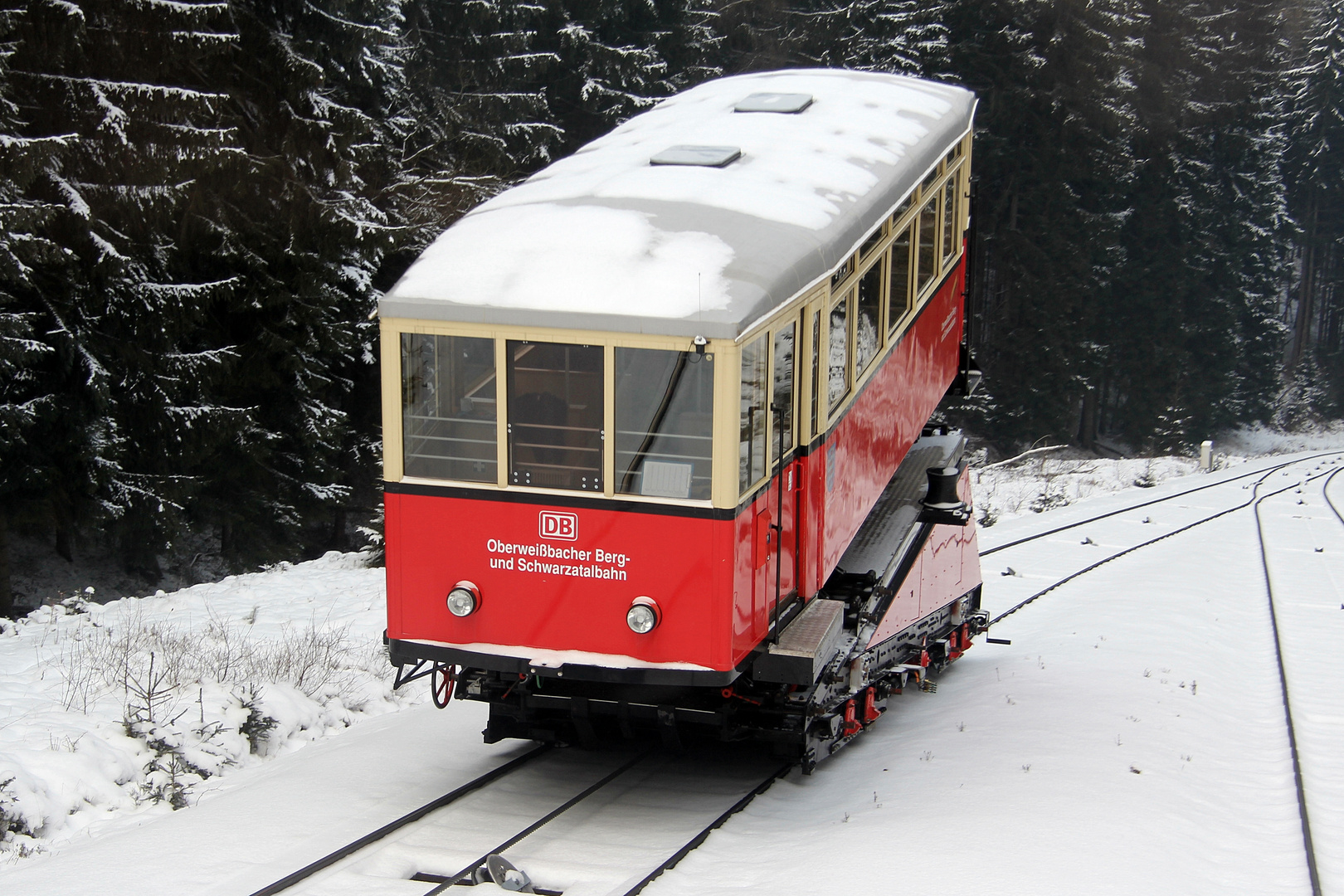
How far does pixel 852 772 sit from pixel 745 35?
1255 inches

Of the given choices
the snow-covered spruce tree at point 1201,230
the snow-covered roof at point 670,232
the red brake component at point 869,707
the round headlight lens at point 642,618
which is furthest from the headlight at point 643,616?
the snow-covered spruce tree at point 1201,230

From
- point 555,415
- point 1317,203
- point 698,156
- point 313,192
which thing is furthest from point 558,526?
point 1317,203

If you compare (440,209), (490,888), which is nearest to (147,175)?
(440,209)

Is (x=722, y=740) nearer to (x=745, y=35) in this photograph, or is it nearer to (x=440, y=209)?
(x=440, y=209)

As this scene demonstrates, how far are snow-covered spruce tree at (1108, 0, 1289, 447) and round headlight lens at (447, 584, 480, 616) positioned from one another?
38.6 metres

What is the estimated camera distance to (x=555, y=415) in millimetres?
6742

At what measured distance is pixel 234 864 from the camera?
6410mm

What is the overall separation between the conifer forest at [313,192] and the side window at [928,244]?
5028mm

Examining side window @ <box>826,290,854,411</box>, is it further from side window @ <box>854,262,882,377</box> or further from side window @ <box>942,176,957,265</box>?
side window @ <box>942,176,957,265</box>

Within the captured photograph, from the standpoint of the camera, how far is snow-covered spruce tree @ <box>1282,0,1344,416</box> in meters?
56.6

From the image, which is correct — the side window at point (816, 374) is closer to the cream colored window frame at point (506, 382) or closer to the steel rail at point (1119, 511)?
the cream colored window frame at point (506, 382)

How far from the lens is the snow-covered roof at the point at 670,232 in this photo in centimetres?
651

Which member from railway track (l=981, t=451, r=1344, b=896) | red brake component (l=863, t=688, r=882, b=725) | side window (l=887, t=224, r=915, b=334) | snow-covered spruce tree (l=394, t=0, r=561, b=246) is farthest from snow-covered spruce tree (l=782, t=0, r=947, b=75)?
red brake component (l=863, t=688, r=882, b=725)

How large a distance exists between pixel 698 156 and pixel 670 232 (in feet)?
4.34
